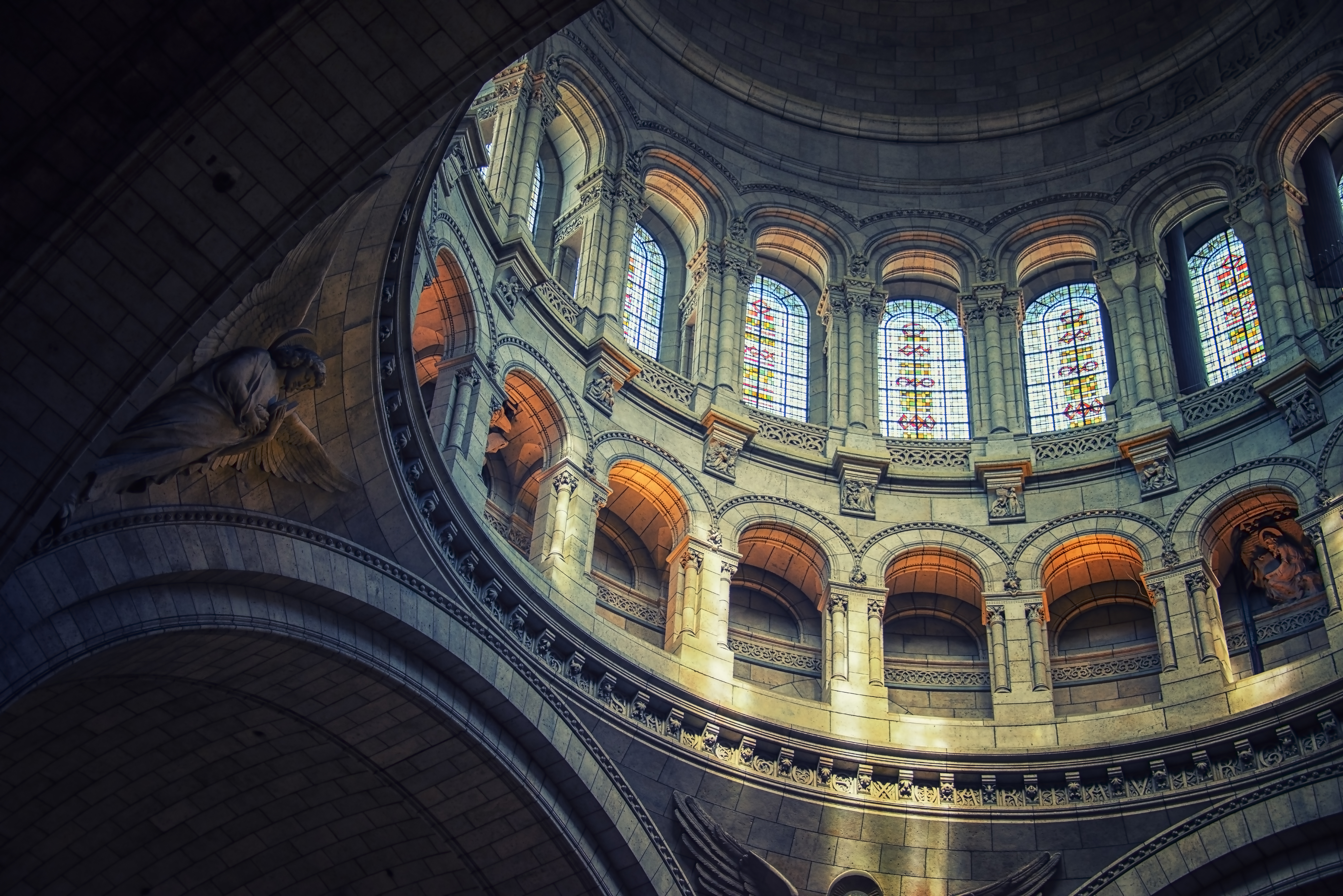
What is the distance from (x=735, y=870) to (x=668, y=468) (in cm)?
639

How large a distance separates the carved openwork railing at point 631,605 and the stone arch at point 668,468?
1070 millimetres

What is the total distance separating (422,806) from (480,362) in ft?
18.9

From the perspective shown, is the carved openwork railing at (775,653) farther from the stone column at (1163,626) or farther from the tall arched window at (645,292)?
the tall arched window at (645,292)

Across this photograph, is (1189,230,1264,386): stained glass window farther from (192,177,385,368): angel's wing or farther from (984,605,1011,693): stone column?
(192,177,385,368): angel's wing

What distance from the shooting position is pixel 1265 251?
26000 mm

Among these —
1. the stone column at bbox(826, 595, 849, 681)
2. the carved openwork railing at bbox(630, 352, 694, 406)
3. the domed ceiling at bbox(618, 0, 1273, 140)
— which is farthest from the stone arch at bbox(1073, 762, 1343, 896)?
the domed ceiling at bbox(618, 0, 1273, 140)

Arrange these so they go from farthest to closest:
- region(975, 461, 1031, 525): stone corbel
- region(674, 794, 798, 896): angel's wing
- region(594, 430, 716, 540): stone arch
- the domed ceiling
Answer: the domed ceiling, region(975, 461, 1031, 525): stone corbel, region(594, 430, 716, 540): stone arch, region(674, 794, 798, 896): angel's wing

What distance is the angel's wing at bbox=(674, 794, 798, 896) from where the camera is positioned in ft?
65.5

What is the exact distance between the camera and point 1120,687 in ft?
77.0

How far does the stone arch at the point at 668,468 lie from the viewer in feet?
76.8

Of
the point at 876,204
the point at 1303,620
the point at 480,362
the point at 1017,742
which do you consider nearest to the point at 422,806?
the point at 480,362

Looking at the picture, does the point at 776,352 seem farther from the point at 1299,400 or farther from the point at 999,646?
the point at 1299,400

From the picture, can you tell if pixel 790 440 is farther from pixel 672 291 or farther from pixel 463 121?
pixel 463 121

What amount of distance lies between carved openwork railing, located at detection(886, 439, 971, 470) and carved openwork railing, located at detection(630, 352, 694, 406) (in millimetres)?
3477
